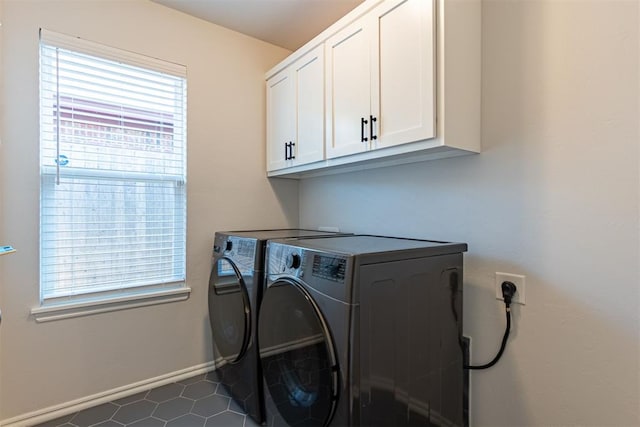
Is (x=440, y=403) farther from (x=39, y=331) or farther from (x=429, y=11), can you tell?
(x=39, y=331)

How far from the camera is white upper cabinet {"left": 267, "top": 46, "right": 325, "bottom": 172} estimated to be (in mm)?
1876

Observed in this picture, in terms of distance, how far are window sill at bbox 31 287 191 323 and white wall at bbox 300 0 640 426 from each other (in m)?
1.60

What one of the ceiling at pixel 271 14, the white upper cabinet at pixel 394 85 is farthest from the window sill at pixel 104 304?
the ceiling at pixel 271 14

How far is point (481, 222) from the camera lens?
1480 mm

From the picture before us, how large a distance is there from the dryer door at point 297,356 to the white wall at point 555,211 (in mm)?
783

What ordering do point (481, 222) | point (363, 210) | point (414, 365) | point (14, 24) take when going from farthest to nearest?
A: point (363, 210)
point (14, 24)
point (481, 222)
point (414, 365)

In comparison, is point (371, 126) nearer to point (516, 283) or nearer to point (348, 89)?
point (348, 89)

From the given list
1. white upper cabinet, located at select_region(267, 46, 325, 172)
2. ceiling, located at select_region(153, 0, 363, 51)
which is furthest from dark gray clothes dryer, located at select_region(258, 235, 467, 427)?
ceiling, located at select_region(153, 0, 363, 51)

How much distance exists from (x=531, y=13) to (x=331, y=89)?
91 centimetres

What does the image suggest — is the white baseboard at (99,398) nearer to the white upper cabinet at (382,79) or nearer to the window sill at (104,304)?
the window sill at (104,304)

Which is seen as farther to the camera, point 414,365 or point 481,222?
point 481,222

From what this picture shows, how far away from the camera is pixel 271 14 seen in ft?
6.70

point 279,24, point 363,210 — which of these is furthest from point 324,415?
point 279,24

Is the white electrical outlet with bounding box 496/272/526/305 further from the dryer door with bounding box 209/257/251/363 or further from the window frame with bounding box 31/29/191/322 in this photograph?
the window frame with bounding box 31/29/191/322
